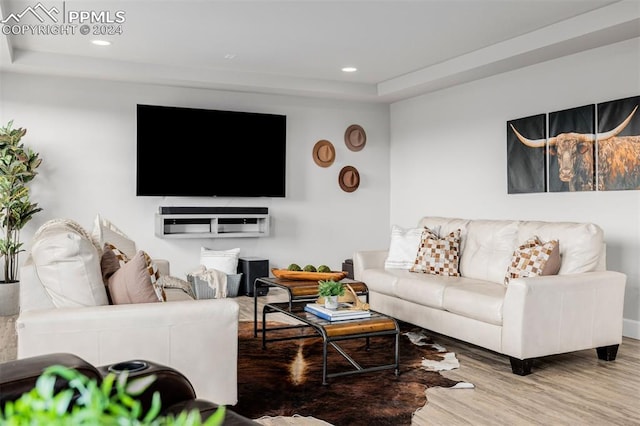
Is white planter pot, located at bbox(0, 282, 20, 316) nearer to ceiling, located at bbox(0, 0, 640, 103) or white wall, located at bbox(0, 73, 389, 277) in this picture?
white wall, located at bbox(0, 73, 389, 277)

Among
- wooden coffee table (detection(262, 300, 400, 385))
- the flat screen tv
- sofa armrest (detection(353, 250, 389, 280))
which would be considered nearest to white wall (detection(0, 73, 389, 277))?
the flat screen tv

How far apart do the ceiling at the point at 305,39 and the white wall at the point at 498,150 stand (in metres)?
0.20

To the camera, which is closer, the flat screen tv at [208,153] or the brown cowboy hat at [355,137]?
the flat screen tv at [208,153]

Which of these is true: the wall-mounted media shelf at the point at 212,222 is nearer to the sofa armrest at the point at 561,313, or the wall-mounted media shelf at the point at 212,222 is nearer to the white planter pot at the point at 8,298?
the white planter pot at the point at 8,298

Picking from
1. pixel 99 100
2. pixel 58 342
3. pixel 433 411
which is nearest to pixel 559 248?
pixel 433 411

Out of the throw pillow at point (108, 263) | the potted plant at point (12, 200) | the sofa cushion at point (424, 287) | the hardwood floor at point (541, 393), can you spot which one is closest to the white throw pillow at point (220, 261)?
the potted plant at point (12, 200)

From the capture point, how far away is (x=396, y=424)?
291cm

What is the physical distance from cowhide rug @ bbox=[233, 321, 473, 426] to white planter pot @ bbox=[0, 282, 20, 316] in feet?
8.22

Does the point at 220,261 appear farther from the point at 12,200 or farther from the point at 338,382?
the point at 338,382

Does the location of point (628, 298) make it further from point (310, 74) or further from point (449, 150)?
point (310, 74)

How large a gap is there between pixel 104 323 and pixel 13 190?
386 centimetres

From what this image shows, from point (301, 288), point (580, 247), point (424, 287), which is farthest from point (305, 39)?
point (580, 247)

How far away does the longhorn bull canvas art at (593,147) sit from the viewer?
4832 millimetres

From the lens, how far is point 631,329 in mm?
4844
